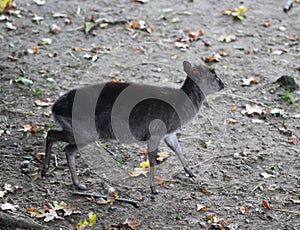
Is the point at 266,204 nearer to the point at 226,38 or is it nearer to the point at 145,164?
the point at 145,164

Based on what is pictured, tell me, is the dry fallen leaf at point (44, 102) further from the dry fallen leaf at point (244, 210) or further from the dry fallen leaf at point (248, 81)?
the dry fallen leaf at point (244, 210)

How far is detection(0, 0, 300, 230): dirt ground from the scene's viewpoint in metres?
4.91

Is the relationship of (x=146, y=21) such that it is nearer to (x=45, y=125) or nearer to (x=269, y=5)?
(x=269, y=5)

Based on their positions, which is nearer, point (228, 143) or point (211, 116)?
point (228, 143)

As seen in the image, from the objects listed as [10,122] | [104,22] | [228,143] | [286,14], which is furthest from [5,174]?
[286,14]

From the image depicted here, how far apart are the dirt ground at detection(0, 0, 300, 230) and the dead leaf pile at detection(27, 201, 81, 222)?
0.05m

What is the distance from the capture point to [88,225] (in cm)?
457

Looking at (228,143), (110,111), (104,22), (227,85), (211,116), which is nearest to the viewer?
(110,111)

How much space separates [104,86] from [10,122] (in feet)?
4.97

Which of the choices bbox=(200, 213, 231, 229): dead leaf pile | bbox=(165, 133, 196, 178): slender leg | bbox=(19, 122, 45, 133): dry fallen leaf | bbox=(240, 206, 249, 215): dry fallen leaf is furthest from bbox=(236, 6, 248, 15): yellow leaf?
bbox=(200, 213, 231, 229): dead leaf pile

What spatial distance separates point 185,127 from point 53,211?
214 centimetres

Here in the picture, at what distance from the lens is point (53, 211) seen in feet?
15.3

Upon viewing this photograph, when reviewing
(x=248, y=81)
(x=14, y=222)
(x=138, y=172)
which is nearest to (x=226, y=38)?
(x=248, y=81)

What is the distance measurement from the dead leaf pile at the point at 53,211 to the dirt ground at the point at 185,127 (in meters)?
0.05
